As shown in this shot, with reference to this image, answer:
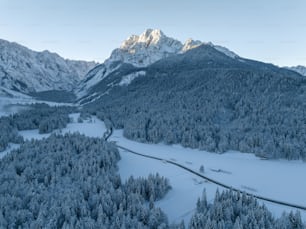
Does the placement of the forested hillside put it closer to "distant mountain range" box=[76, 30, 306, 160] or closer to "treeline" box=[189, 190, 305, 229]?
"distant mountain range" box=[76, 30, 306, 160]

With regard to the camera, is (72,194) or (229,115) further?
(229,115)

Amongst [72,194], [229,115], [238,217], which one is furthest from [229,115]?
[72,194]

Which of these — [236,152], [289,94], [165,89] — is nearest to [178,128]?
[236,152]

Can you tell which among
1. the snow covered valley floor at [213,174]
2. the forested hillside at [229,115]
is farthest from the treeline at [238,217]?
the forested hillside at [229,115]

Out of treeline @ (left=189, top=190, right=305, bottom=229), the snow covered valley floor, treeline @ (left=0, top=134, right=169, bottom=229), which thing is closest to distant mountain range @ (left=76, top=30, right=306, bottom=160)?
the snow covered valley floor

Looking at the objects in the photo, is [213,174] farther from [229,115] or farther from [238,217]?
[229,115]
